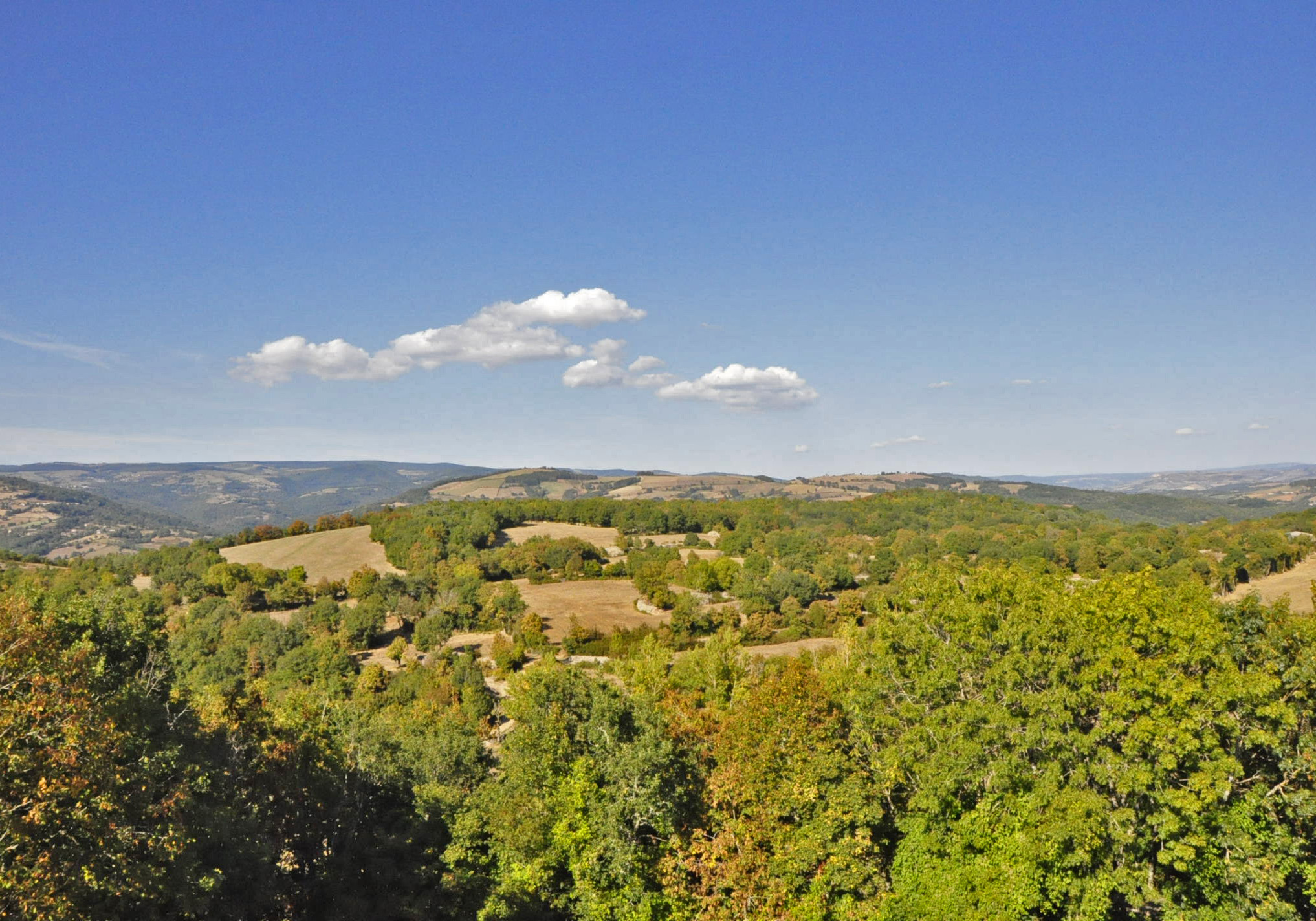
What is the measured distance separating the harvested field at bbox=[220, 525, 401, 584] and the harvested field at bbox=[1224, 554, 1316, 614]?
123 metres

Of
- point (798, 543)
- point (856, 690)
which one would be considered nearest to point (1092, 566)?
point (798, 543)

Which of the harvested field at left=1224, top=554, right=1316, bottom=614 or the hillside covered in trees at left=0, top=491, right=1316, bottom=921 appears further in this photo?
the harvested field at left=1224, top=554, right=1316, bottom=614

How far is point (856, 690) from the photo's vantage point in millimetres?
30875

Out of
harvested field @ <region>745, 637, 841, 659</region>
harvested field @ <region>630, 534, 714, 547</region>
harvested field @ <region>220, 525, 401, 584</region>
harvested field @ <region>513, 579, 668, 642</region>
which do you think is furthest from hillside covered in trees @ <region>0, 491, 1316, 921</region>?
harvested field @ <region>630, 534, 714, 547</region>

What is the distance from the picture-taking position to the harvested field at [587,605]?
89.4 meters

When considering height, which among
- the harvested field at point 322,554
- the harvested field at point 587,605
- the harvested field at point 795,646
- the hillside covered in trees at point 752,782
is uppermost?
the hillside covered in trees at point 752,782

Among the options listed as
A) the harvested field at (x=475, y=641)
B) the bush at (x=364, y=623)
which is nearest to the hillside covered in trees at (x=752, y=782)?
the harvested field at (x=475, y=641)

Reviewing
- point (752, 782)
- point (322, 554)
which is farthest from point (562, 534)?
point (752, 782)

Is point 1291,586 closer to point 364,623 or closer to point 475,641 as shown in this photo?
point 475,641

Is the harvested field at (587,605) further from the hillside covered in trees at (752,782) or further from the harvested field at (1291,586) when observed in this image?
the harvested field at (1291,586)

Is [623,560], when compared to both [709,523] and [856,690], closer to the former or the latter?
[709,523]

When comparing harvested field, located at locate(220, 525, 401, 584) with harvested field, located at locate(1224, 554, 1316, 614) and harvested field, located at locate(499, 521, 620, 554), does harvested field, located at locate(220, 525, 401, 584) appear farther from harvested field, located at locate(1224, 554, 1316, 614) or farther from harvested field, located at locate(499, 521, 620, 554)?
harvested field, located at locate(1224, 554, 1316, 614)

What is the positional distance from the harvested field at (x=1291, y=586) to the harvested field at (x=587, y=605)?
7318 cm

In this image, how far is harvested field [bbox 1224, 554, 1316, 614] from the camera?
80562 mm
